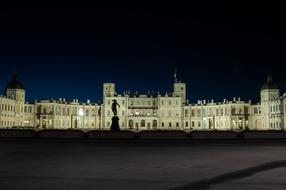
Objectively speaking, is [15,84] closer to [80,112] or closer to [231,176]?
[80,112]

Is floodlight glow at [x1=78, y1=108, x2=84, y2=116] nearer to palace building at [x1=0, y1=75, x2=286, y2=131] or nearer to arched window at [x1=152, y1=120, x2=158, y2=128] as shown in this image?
palace building at [x1=0, y1=75, x2=286, y2=131]

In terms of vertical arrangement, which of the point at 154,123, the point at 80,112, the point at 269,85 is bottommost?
the point at 154,123

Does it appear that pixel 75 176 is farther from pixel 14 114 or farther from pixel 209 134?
pixel 14 114

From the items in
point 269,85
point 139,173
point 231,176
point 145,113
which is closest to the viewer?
point 231,176

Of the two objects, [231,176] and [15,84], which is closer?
[231,176]

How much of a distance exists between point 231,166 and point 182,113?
5350 inches

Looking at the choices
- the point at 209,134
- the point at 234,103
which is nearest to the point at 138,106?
the point at 234,103

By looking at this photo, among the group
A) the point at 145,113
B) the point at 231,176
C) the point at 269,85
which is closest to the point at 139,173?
A: the point at 231,176

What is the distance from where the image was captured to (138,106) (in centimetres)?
14675

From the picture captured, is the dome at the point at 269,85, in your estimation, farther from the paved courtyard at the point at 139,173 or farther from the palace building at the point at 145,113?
the paved courtyard at the point at 139,173

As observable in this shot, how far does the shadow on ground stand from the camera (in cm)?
971

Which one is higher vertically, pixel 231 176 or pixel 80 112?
pixel 80 112

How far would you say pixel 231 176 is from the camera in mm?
11273

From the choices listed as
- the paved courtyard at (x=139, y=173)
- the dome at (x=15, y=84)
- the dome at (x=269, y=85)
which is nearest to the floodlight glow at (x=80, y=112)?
the dome at (x=15, y=84)
